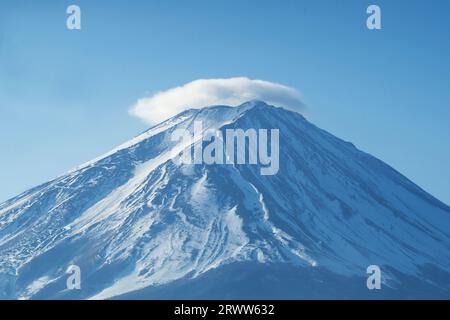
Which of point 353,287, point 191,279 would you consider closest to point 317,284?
point 353,287
